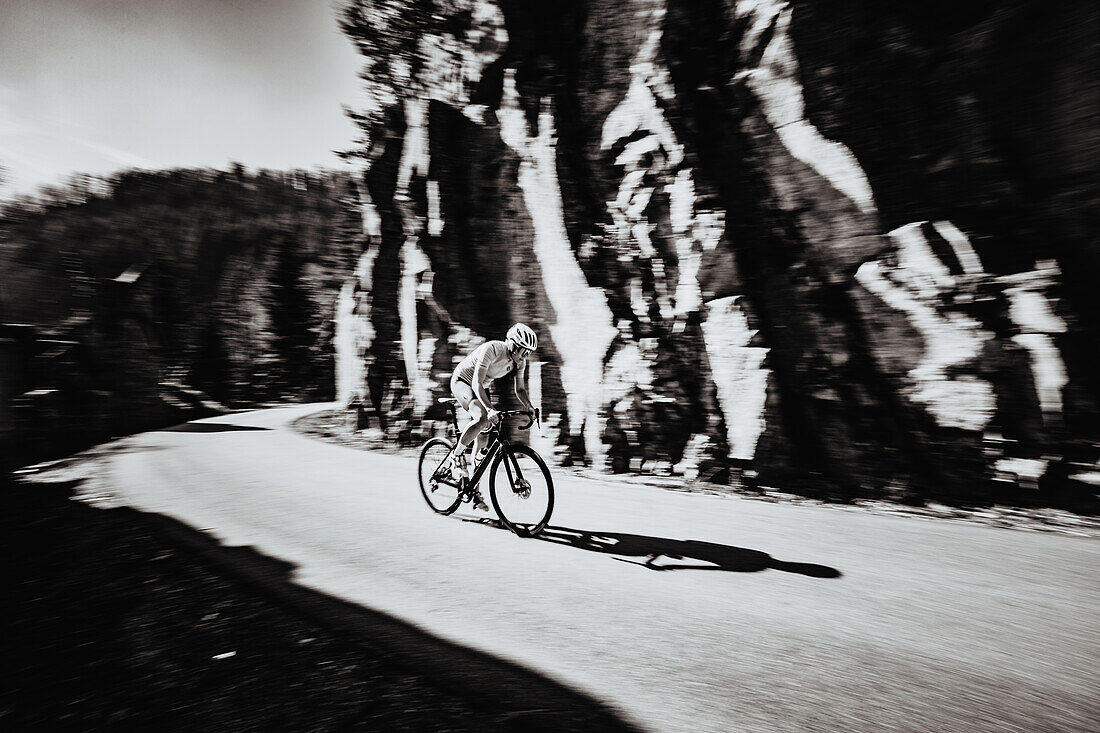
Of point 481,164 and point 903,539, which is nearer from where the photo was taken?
point 903,539

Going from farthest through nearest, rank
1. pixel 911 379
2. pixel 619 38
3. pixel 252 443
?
pixel 252 443
pixel 619 38
pixel 911 379

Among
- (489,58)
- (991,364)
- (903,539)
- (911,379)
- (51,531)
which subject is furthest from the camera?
(489,58)

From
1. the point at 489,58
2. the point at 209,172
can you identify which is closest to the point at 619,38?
the point at 489,58

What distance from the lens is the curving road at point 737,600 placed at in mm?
2965

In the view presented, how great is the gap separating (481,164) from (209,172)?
37828mm

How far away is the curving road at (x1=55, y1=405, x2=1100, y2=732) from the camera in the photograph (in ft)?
9.73

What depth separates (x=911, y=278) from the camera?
23.0ft

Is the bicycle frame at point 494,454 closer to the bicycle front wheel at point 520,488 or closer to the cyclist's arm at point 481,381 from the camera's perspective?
the bicycle front wheel at point 520,488

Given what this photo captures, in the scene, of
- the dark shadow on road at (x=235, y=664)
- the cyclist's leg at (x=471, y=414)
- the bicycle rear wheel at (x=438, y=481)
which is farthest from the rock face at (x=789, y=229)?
the dark shadow on road at (x=235, y=664)

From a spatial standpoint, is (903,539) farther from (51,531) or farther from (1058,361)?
(51,531)

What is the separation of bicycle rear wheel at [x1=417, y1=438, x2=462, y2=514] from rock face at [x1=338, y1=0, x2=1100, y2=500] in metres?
3.30

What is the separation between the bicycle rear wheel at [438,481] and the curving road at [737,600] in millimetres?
180

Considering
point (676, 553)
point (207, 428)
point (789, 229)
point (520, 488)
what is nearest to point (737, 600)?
point (676, 553)

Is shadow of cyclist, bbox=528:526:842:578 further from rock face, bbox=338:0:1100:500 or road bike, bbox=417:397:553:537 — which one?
rock face, bbox=338:0:1100:500
